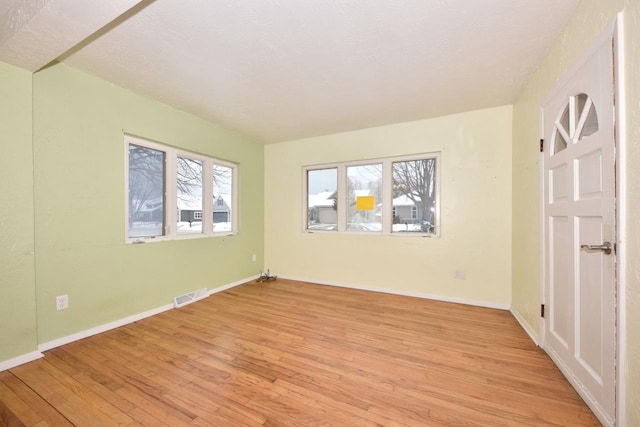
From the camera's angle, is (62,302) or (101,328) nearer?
(62,302)

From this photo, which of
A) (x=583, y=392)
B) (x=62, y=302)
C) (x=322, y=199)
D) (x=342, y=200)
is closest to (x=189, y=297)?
(x=62, y=302)

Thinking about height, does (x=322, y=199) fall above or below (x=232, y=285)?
above

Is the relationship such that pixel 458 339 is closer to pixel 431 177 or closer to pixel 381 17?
pixel 431 177

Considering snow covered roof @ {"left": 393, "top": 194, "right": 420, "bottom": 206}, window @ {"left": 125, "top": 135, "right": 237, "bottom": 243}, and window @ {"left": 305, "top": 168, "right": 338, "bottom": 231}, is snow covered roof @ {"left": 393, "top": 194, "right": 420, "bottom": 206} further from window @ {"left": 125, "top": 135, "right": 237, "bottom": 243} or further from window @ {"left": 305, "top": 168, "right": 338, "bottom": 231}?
window @ {"left": 125, "top": 135, "right": 237, "bottom": 243}

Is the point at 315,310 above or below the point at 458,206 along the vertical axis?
below

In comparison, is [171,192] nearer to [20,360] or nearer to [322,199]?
[20,360]

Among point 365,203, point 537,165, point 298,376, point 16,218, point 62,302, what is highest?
point 537,165

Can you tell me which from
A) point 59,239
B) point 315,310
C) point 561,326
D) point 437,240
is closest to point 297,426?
point 315,310

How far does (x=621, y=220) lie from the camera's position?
1191mm

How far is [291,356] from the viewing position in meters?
2.00

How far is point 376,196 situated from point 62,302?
3.63 m

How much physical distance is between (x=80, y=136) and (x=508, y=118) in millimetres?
4460

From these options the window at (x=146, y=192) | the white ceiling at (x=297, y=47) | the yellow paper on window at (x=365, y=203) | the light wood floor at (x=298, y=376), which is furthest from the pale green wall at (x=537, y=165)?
the window at (x=146, y=192)

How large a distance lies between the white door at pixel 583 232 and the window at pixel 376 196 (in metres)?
1.50
